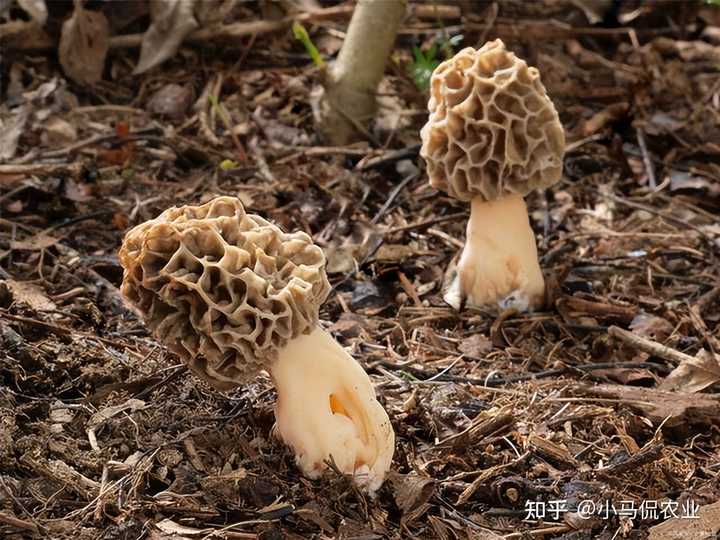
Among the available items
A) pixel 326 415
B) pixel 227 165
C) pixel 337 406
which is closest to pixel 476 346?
pixel 337 406

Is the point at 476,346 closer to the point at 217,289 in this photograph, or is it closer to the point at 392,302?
the point at 392,302

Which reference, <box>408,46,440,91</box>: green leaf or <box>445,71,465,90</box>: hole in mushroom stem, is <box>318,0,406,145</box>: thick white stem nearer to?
<box>408,46,440,91</box>: green leaf

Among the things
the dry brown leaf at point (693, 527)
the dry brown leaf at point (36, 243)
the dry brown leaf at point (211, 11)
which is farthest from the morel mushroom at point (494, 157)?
the dry brown leaf at point (211, 11)

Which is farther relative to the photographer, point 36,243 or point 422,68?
point 422,68

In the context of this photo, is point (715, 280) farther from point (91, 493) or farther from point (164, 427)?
point (91, 493)

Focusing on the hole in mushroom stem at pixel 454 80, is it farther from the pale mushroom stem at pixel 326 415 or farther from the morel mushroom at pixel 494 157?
the pale mushroom stem at pixel 326 415

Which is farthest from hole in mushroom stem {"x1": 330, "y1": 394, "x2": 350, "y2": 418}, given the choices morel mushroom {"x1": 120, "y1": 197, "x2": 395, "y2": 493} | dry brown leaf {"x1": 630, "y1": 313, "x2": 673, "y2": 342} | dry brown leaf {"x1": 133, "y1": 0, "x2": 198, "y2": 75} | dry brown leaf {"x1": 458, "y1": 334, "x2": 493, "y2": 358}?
dry brown leaf {"x1": 133, "y1": 0, "x2": 198, "y2": 75}
